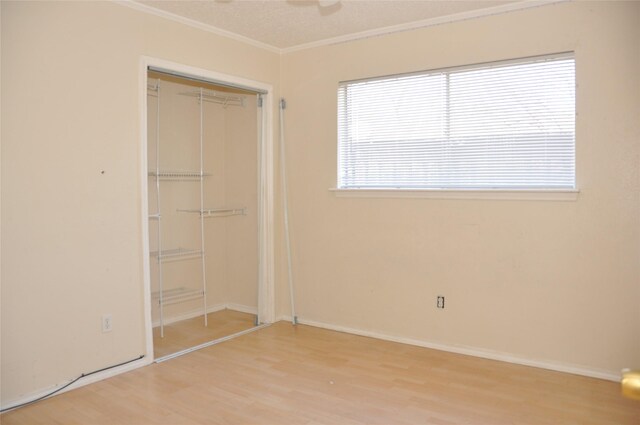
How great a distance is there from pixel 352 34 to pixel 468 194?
64.4 inches

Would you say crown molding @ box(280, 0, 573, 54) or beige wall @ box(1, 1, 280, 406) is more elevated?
crown molding @ box(280, 0, 573, 54)

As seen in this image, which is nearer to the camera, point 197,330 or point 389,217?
point 389,217

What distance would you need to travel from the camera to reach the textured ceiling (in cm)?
341

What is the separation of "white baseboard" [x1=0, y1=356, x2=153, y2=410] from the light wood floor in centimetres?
5

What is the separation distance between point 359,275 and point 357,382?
1.18 meters

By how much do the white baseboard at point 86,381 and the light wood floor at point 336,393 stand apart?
0.05 meters

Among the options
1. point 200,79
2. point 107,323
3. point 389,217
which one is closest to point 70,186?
point 107,323

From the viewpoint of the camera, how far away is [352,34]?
4.11 m

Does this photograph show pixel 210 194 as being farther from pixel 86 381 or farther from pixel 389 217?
pixel 86 381

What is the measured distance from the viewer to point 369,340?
4086 millimetres

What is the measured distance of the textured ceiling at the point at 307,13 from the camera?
3.41 meters

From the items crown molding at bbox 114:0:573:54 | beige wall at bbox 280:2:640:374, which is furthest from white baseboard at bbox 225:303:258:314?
crown molding at bbox 114:0:573:54

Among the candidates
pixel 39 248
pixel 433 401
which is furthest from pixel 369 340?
pixel 39 248

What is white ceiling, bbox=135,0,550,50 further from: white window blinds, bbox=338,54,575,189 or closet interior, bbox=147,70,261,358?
closet interior, bbox=147,70,261,358
